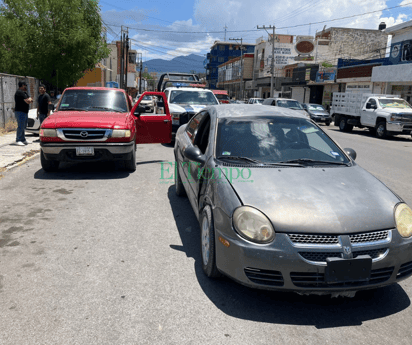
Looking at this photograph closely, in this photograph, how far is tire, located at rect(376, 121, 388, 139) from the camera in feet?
63.7

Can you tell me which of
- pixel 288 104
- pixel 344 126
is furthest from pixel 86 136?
pixel 288 104

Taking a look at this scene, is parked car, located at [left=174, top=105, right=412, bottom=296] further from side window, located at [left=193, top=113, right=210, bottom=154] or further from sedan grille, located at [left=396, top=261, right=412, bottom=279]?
side window, located at [left=193, top=113, right=210, bottom=154]

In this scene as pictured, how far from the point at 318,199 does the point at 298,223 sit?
0.41 metres

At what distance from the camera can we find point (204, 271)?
385 centimetres

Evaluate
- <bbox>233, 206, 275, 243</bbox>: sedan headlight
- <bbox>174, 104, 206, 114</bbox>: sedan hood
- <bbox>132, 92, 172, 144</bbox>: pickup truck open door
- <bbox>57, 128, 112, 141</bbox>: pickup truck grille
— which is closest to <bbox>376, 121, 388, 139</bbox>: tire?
<bbox>174, 104, 206, 114</bbox>: sedan hood

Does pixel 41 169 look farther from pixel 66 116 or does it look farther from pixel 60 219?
pixel 60 219

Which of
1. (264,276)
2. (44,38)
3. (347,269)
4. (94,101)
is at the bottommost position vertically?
(264,276)

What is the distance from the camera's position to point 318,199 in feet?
11.2

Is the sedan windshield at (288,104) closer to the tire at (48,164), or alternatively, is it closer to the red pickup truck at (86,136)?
the red pickup truck at (86,136)

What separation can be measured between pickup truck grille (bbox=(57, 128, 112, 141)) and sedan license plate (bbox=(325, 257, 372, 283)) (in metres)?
5.83

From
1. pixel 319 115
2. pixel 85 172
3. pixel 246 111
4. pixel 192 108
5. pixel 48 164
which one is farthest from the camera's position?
pixel 319 115

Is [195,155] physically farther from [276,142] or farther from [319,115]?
[319,115]

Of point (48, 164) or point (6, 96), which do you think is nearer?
point (48, 164)

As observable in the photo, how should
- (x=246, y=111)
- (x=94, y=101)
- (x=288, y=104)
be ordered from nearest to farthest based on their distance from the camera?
(x=246, y=111)
(x=94, y=101)
(x=288, y=104)
